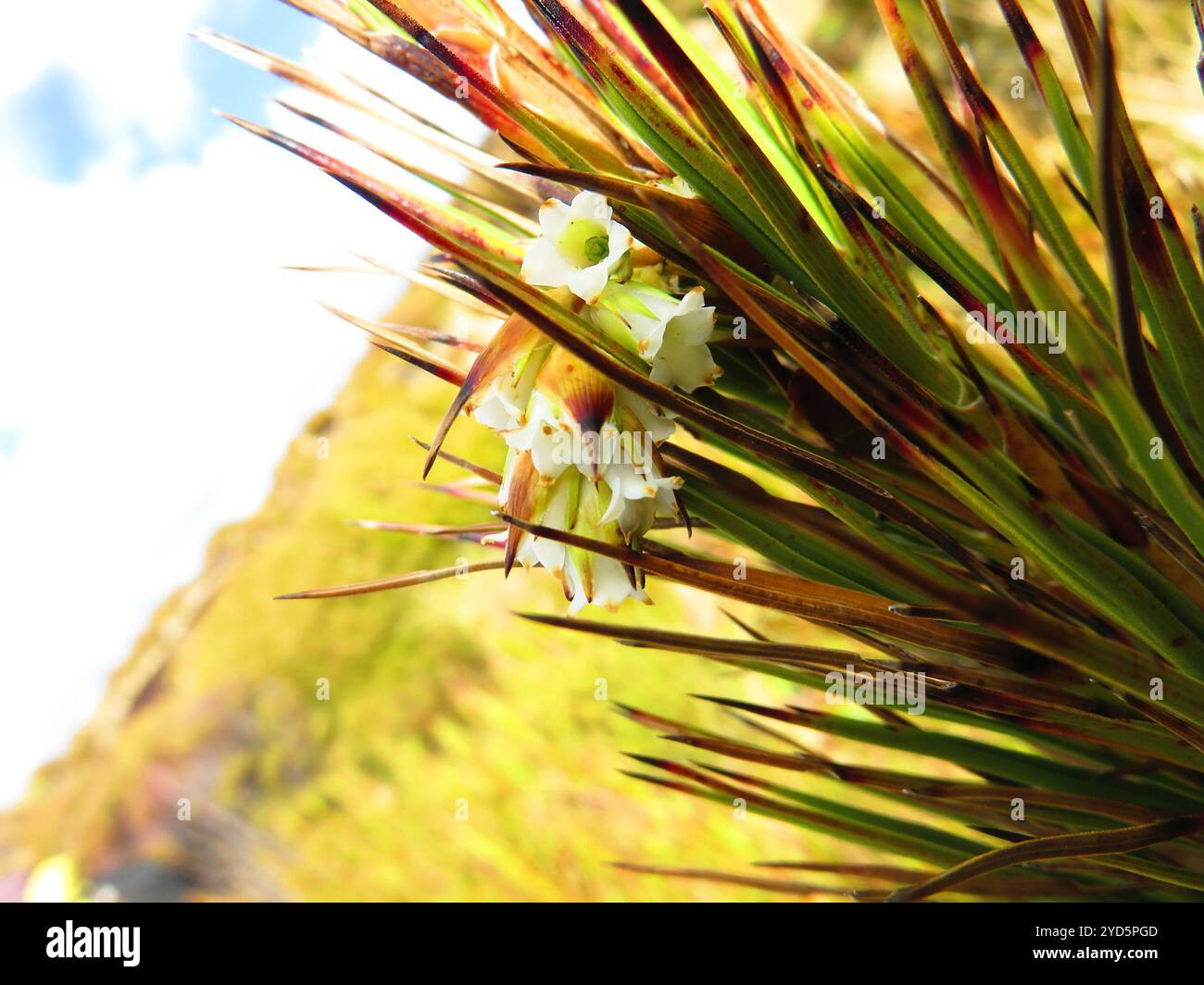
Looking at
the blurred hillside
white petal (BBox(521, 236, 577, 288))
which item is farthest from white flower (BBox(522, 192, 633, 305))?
the blurred hillside

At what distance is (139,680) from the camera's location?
1079cm

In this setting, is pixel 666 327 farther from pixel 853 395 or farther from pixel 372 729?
pixel 372 729

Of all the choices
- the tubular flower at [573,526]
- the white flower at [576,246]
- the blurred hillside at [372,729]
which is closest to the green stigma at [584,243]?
the white flower at [576,246]

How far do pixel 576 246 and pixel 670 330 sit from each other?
0.23 ft

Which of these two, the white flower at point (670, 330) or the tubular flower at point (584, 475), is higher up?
the white flower at point (670, 330)

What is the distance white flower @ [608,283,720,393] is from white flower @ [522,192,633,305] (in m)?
0.02

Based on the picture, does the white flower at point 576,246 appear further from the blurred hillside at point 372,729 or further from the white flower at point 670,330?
the blurred hillside at point 372,729

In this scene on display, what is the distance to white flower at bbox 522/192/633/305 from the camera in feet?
1.40

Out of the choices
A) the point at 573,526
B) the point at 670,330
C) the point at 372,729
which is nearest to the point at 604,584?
the point at 573,526

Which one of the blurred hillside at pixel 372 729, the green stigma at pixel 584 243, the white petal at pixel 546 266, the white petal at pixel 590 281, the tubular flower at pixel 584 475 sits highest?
the green stigma at pixel 584 243

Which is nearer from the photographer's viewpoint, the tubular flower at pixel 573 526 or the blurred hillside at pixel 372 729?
the tubular flower at pixel 573 526

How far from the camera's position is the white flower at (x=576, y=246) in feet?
1.40
